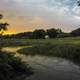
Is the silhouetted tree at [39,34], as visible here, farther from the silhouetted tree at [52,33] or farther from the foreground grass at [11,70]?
the foreground grass at [11,70]

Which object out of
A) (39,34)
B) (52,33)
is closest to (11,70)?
(39,34)

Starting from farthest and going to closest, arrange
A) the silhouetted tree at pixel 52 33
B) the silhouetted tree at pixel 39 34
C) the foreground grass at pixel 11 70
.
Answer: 1. the silhouetted tree at pixel 52 33
2. the silhouetted tree at pixel 39 34
3. the foreground grass at pixel 11 70

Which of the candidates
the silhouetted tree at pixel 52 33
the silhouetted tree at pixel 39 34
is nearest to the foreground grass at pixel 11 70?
the silhouetted tree at pixel 39 34

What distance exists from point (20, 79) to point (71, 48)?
100 feet

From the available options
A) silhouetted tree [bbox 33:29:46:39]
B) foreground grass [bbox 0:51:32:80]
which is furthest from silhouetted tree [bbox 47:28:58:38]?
foreground grass [bbox 0:51:32:80]

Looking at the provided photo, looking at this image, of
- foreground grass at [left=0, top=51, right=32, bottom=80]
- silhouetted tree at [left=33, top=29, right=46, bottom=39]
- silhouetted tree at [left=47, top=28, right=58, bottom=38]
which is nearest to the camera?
foreground grass at [left=0, top=51, right=32, bottom=80]

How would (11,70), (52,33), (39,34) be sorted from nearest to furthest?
(11,70)
(39,34)
(52,33)

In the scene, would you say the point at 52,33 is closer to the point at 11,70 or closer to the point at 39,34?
the point at 39,34

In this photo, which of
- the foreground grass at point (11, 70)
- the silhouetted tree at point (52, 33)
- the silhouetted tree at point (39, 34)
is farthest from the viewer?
the silhouetted tree at point (52, 33)

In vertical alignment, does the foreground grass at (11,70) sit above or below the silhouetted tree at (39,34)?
below

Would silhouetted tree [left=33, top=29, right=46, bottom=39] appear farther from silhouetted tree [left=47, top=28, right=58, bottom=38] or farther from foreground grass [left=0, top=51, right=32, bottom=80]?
foreground grass [left=0, top=51, right=32, bottom=80]

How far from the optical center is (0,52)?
3005 centimetres

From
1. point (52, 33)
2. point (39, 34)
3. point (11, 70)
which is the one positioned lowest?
point (11, 70)

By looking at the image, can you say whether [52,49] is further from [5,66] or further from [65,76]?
[5,66]
